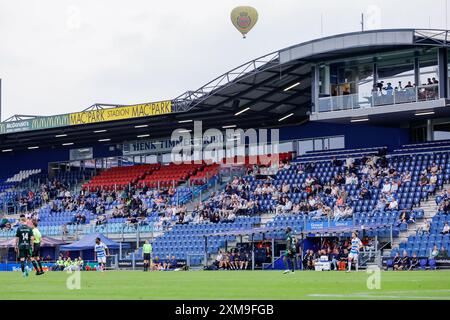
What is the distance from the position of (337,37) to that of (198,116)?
1350 cm

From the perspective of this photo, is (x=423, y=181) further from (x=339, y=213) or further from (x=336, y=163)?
(x=336, y=163)

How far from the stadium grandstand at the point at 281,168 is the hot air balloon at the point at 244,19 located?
4.90m

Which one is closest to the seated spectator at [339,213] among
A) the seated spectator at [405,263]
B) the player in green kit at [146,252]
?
the seated spectator at [405,263]

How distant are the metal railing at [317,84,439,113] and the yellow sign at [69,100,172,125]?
1013cm

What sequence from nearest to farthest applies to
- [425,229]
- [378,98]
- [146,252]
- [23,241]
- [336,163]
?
[23,241] < [425,229] < [146,252] < [378,98] < [336,163]

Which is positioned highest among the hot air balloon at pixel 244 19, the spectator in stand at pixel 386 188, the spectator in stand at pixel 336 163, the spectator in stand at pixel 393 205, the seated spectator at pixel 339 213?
the hot air balloon at pixel 244 19

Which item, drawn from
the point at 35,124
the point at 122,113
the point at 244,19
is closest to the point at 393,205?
the point at 244,19

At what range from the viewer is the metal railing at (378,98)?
48.8m

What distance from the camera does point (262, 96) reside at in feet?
187

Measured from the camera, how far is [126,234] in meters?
57.9

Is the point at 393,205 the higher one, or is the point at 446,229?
the point at 393,205

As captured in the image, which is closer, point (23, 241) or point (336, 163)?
point (23, 241)

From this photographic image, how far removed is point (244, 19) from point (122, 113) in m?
9.52

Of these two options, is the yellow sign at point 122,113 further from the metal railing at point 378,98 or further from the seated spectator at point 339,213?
the seated spectator at point 339,213
